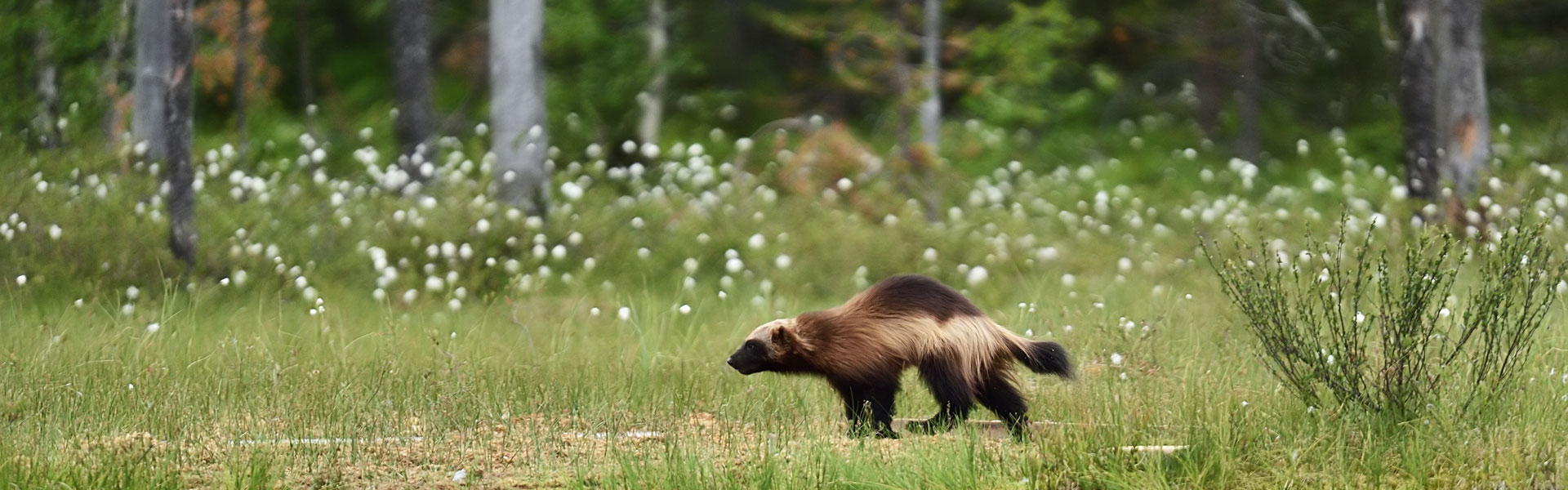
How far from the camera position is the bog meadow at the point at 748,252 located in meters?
4.99

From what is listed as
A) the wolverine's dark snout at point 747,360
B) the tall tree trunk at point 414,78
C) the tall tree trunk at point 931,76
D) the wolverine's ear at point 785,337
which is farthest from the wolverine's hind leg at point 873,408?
the tall tree trunk at point 414,78

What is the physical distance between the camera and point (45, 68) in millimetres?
13414

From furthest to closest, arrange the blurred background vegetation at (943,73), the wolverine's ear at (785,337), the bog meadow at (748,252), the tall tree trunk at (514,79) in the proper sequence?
1. the blurred background vegetation at (943,73)
2. the tall tree trunk at (514,79)
3. the wolverine's ear at (785,337)
4. the bog meadow at (748,252)

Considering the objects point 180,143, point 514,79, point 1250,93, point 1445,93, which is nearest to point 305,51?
point 514,79

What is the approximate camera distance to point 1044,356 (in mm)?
5551

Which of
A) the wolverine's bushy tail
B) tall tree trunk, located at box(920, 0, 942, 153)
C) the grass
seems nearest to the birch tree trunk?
the grass

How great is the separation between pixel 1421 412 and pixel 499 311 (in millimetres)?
5150

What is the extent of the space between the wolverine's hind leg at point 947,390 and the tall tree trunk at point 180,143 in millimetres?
5171

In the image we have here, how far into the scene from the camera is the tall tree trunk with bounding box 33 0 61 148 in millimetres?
10875

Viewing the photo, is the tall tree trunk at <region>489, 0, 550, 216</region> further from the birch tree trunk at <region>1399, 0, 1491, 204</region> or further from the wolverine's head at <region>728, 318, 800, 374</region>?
the birch tree trunk at <region>1399, 0, 1491, 204</region>

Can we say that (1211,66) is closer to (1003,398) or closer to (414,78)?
(414,78)

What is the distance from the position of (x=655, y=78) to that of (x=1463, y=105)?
9637mm

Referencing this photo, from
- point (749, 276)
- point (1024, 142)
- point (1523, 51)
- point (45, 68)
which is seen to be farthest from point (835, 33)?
point (1523, 51)

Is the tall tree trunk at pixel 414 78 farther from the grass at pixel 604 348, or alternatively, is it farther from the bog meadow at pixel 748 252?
the grass at pixel 604 348
